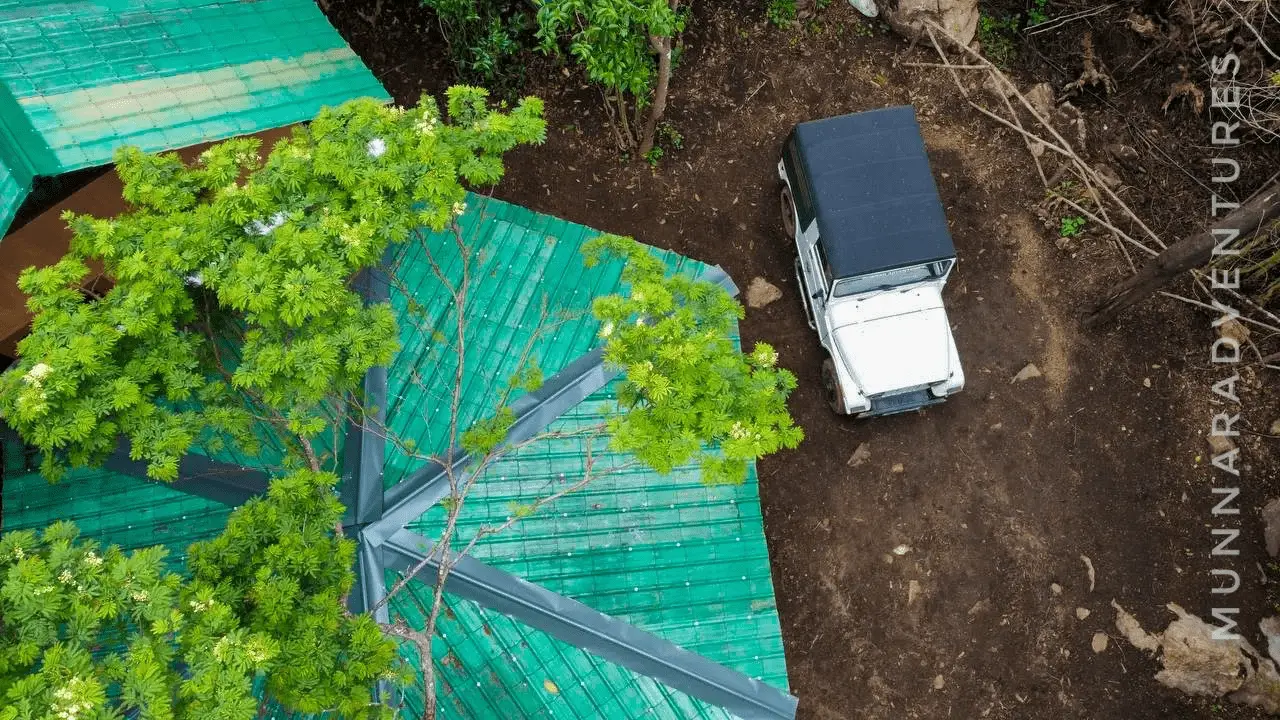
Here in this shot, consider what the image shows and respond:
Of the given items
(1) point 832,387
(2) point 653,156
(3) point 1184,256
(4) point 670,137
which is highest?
(4) point 670,137

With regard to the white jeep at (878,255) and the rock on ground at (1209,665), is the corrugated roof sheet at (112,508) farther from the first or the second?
the rock on ground at (1209,665)

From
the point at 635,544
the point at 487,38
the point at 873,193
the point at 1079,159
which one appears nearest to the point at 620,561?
the point at 635,544

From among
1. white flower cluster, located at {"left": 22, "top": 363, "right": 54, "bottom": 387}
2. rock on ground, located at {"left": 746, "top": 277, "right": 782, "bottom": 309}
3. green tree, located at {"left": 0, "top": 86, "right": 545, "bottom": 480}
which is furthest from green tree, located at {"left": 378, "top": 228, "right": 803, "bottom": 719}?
rock on ground, located at {"left": 746, "top": 277, "right": 782, "bottom": 309}

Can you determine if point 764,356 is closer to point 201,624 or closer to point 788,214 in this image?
point 201,624

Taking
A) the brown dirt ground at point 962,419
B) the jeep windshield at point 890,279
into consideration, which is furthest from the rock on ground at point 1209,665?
the jeep windshield at point 890,279

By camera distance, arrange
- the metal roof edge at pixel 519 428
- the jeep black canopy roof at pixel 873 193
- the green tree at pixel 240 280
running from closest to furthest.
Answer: the green tree at pixel 240 280, the metal roof edge at pixel 519 428, the jeep black canopy roof at pixel 873 193

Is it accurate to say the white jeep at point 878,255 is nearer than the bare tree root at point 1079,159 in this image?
Yes
